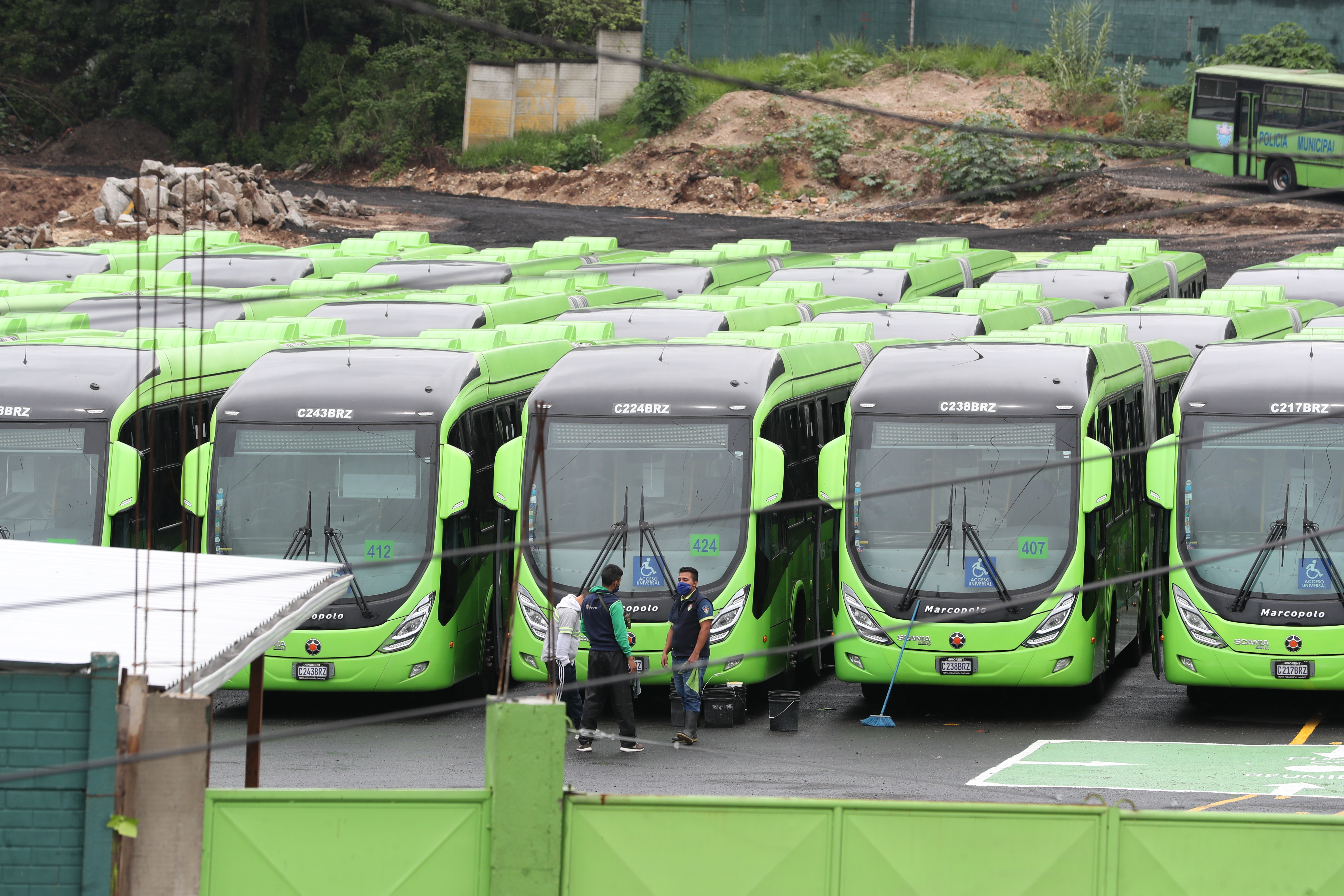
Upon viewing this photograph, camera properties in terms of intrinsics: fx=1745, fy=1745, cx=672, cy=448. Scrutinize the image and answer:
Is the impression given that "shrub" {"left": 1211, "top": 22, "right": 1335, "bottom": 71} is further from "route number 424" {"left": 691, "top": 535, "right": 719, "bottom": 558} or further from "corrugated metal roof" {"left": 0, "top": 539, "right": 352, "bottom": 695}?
"corrugated metal roof" {"left": 0, "top": 539, "right": 352, "bottom": 695}

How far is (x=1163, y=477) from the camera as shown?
14672 mm

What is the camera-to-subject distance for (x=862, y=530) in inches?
591

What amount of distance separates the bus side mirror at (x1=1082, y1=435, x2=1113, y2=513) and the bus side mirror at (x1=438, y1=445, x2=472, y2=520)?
5237 mm

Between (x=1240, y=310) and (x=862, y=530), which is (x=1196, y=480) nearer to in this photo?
(x=862, y=530)

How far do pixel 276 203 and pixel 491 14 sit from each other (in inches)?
664

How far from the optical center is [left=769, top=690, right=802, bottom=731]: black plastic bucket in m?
14.7

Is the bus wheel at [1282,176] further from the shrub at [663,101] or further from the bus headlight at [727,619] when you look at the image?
the bus headlight at [727,619]

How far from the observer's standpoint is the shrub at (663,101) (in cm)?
5538

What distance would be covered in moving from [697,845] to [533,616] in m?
6.71

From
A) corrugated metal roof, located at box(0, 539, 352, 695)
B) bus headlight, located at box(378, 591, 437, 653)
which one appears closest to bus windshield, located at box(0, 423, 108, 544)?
bus headlight, located at box(378, 591, 437, 653)

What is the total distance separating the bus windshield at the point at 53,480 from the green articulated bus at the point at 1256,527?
922cm

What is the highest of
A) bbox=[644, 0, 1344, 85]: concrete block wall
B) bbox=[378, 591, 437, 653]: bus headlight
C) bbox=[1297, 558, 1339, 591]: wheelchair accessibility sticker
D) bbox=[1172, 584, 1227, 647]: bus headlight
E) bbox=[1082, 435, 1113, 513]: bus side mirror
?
bbox=[644, 0, 1344, 85]: concrete block wall

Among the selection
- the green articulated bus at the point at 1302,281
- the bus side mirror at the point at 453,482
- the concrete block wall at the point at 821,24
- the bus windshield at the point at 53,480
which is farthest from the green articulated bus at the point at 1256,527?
the concrete block wall at the point at 821,24

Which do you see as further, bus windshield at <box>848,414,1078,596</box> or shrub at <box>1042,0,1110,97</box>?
shrub at <box>1042,0,1110,97</box>
